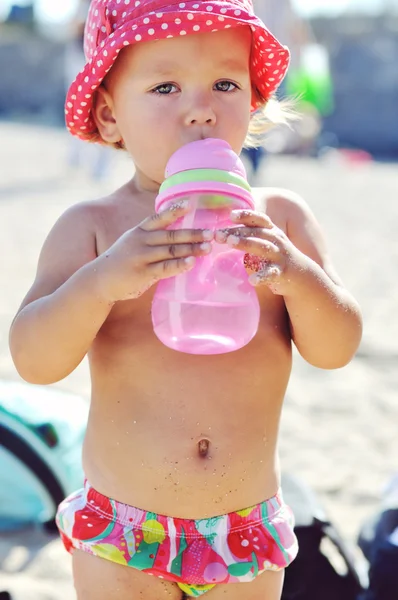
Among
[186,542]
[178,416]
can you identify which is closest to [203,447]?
[178,416]

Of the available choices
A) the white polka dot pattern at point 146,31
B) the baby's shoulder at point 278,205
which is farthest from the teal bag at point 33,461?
the baby's shoulder at point 278,205

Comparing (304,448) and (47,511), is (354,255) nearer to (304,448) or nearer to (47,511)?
(304,448)

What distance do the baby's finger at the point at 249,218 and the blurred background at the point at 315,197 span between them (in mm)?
1070

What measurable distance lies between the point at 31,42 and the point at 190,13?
2970 centimetres

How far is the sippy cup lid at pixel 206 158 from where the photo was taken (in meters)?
1.57

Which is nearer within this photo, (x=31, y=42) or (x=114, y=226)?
(x=114, y=226)

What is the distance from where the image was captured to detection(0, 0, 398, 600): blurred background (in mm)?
3104

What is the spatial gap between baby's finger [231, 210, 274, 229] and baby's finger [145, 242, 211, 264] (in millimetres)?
78

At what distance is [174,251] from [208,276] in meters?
0.15

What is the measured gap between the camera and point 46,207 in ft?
30.2

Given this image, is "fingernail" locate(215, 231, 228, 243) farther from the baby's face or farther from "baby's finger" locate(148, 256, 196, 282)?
the baby's face

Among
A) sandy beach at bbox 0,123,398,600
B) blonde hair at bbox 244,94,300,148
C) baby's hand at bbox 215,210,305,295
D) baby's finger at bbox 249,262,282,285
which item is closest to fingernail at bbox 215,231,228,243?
baby's hand at bbox 215,210,305,295

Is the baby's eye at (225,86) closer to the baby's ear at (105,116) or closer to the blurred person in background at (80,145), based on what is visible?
the baby's ear at (105,116)

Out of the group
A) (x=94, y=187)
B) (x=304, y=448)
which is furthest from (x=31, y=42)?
(x=304, y=448)
